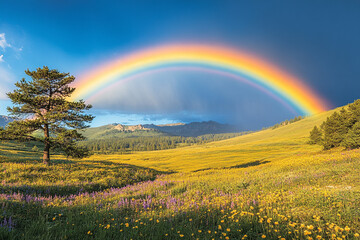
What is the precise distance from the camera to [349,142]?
103ft

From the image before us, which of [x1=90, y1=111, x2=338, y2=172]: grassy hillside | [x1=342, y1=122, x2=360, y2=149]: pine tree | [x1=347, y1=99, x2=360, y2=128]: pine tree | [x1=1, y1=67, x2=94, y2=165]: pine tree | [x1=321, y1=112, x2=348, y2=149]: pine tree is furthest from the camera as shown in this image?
[x1=90, y1=111, x2=338, y2=172]: grassy hillside

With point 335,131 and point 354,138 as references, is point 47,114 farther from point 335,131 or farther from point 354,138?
point 335,131

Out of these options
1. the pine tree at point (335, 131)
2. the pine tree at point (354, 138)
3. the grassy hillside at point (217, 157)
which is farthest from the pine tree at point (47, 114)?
the pine tree at point (335, 131)

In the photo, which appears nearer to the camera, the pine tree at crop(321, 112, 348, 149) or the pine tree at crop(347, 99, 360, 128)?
the pine tree at crop(347, 99, 360, 128)

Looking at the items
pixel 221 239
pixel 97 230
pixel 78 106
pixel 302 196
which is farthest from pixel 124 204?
pixel 78 106

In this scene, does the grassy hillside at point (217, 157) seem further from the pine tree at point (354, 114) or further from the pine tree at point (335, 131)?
the pine tree at point (354, 114)

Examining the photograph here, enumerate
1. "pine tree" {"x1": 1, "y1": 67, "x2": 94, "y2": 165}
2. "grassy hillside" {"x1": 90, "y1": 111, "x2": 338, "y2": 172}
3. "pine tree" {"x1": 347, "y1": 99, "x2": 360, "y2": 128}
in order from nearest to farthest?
"pine tree" {"x1": 1, "y1": 67, "x2": 94, "y2": 165} < "pine tree" {"x1": 347, "y1": 99, "x2": 360, "y2": 128} < "grassy hillside" {"x1": 90, "y1": 111, "x2": 338, "y2": 172}

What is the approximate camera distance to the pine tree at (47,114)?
1556 centimetres

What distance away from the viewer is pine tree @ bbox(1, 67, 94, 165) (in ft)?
51.1

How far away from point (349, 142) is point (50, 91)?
4839 cm

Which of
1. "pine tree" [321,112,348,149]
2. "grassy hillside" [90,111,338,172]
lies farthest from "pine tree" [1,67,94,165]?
"pine tree" [321,112,348,149]


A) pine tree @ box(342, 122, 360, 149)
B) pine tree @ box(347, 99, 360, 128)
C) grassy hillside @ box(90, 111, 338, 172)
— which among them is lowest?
grassy hillside @ box(90, 111, 338, 172)

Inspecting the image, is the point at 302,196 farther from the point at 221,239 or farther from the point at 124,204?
the point at 124,204

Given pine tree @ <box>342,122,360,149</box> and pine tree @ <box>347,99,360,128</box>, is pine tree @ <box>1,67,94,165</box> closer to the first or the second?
pine tree @ <box>342,122,360,149</box>
